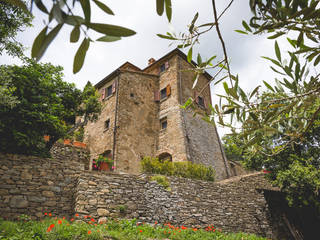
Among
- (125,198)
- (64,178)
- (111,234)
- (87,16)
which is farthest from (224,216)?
(87,16)

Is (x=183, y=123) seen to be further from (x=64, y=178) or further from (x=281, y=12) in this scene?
(x=281, y=12)

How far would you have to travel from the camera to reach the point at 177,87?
15.5 m

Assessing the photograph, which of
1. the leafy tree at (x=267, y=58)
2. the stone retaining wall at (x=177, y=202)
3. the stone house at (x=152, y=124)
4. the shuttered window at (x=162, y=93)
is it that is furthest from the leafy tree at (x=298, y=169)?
Answer: the shuttered window at (x=162, y=93)

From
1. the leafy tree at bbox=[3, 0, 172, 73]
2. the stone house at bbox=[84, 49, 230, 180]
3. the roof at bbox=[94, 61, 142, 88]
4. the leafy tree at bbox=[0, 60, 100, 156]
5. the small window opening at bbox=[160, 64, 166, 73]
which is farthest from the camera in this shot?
the small window opening at bbox=[160, 64, 166, 73]

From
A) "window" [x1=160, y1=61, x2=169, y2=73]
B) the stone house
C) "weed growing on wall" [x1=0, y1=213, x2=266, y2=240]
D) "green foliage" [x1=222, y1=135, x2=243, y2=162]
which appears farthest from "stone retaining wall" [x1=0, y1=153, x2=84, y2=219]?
"window" [x1=160, y1=61, x2=169, y2=73]

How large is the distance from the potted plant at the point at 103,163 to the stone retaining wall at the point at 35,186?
3.53 metres

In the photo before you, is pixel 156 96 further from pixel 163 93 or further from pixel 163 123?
pixel 163 123

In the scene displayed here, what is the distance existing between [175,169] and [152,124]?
6397 mm

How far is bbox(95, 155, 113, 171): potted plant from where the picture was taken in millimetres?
10912

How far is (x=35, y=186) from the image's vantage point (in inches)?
256

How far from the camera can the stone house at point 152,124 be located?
44.3ft

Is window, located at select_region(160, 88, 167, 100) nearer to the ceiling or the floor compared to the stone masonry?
nearer to the ceiling

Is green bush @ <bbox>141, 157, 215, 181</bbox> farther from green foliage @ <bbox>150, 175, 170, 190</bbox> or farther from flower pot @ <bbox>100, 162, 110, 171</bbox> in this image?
flower pot @ <bbox>100, 162, 110, 171</bbox>

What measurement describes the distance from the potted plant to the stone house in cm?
105
